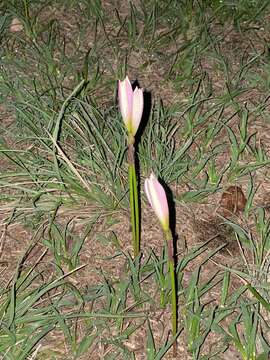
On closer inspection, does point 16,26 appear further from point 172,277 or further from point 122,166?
point 172,277

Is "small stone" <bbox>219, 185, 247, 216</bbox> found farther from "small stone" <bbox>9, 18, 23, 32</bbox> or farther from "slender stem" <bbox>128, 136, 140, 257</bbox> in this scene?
"small stone" <bbox>9, 18, 23, 32</bbox>

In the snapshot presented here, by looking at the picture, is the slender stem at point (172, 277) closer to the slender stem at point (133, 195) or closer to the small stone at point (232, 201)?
the slender stem at point (133, 195)

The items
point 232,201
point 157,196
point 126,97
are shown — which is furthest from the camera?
point 232,201

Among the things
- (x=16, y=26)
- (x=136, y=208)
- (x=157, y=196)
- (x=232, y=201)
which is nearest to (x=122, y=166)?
(x=232, y=201)

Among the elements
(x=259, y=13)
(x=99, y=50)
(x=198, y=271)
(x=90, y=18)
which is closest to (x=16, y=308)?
(x=198, y=271)

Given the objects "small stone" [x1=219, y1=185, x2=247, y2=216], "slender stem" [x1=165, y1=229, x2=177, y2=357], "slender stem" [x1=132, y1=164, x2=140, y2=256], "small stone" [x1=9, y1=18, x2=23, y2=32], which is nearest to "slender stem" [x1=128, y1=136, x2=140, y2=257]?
"slender stem" [x1=132, y1=164, x2=140, y2=256]

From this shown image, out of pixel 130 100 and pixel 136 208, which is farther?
pixel 136 208

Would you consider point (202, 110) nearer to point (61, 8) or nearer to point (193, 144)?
point (193, 144)

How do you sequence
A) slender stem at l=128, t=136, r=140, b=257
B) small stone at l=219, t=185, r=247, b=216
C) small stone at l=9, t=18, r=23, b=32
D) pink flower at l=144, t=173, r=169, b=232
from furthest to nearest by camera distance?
small stone at l=9, t=18, r=23, b=32 → small stone at l=219, t=185, r=247, b=216 → slender stem at l=128, t=136, r=140, b=257 → pink flower at l=144, t=173, r=169, b=232

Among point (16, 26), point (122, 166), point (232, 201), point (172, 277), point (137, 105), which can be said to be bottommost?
point (172, 277)
